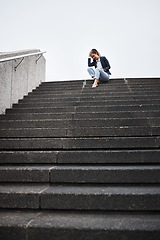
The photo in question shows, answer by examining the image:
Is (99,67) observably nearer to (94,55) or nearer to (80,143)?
(94,55)

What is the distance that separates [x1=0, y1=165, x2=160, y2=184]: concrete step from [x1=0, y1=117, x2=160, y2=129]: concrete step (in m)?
1.02

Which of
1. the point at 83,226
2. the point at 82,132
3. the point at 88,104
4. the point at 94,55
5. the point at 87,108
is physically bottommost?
the point at 83,226

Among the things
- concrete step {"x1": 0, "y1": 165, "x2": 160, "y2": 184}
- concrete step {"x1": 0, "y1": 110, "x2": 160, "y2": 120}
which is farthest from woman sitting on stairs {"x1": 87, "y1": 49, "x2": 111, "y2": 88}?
concrete step {"x1": 0, "y1": 165, "x2": 160, "y2": 184}

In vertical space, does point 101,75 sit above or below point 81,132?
above

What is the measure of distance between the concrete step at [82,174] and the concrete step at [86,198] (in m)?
0.10

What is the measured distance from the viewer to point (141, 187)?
214 centimetres

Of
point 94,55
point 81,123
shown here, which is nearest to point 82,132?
point 81,123

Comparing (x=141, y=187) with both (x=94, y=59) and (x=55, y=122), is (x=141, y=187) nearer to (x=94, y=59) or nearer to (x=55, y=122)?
(x=55, y=122)

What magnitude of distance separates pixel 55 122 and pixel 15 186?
55.6 inches

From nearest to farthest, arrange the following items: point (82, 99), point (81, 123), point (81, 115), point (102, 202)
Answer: point (102, 202) → point (81, 123) → point (81, 115) → point (82, 99)

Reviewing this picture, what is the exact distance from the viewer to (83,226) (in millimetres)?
1679

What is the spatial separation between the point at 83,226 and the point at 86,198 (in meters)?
0.33

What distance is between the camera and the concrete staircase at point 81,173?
171 cm

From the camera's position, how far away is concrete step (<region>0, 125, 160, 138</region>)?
301 centimetres
